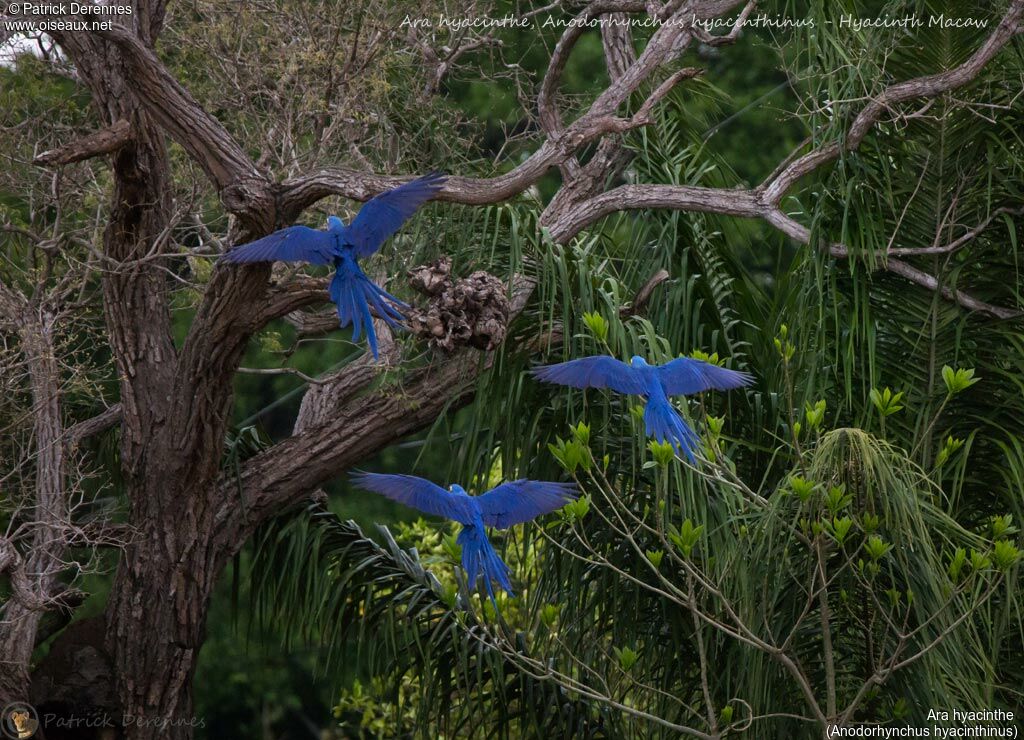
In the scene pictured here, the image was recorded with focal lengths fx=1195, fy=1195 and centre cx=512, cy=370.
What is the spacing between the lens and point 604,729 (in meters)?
4.66

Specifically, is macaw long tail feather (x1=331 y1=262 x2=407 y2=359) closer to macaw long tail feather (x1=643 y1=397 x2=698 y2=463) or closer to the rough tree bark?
the rough tree bark

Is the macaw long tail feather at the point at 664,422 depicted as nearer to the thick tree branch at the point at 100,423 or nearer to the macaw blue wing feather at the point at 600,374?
the macaw blue wing feather at the point at 600,374

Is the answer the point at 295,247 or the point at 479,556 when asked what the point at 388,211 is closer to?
the point at 295,247

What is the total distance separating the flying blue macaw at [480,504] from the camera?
137 inches

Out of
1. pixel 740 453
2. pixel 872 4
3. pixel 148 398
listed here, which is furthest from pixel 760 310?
pixel 872 4

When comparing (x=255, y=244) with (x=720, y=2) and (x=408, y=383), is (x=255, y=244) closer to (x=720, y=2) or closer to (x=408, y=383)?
(x=408, y=383)

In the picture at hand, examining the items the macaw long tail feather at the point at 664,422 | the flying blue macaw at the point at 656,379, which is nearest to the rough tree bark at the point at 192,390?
the flying blue macaw at the point at 656,379

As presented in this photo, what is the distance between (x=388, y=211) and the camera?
352 centimetres

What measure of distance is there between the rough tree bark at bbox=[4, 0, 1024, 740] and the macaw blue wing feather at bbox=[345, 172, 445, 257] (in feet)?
2.58

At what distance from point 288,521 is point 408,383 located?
2.92 ft

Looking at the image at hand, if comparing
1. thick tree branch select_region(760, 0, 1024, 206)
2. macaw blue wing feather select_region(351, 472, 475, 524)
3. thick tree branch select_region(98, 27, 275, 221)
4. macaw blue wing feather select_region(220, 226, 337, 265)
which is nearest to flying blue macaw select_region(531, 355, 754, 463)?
macaw blue wing feather select_region(351, 472, 475, 524)

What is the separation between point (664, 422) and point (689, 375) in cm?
22

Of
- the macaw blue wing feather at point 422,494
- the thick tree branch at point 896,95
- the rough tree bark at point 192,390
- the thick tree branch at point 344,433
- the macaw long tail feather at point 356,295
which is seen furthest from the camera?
the thick tree branch at point 344,433

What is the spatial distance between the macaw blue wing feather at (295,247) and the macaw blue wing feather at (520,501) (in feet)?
2.82
